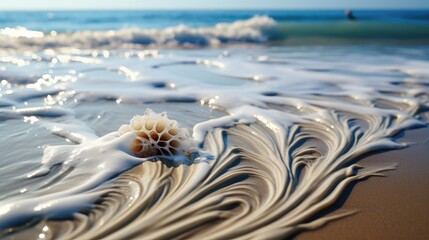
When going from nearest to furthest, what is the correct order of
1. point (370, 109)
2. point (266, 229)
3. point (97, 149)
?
point (266, 229), point (97, 149), point (370, 109)

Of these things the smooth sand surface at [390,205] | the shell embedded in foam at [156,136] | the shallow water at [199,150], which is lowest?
the smooth sand surface at [390,205]

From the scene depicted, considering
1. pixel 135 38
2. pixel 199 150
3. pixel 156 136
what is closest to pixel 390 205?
pixel 199 150

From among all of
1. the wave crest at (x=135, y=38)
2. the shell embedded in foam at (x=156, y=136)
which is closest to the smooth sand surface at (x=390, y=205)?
the shell embedded in foam at (x=156, y=136)

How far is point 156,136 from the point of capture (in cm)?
222

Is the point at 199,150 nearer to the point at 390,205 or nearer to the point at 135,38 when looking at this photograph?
the point at 390,205

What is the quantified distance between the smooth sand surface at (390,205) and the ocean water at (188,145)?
71mm

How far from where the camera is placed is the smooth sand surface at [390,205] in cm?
158

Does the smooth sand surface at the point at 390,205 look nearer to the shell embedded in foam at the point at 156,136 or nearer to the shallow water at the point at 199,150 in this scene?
the shallow water at the point at 199,150

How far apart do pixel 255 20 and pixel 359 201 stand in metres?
13.2

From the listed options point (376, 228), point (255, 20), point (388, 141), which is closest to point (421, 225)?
point (376, 228)

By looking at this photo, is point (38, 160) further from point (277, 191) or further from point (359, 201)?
point (359, 201)

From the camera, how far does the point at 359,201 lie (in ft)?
6.02

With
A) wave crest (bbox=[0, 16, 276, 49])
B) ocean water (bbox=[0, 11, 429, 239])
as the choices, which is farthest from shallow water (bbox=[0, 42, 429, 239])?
wave crest (bbox=[0, 16, 276, 49])

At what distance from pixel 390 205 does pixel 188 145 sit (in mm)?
1069
